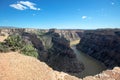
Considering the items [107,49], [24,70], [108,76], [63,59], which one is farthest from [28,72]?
[107,49]

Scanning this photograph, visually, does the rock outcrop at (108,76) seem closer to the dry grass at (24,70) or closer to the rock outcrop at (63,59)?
the dry grass at (24,70)

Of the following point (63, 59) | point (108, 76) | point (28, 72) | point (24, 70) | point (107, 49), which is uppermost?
point (24, 70)

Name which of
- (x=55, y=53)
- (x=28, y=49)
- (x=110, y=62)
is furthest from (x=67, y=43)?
(x=28, y=49)

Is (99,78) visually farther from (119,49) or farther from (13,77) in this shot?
(119,49)

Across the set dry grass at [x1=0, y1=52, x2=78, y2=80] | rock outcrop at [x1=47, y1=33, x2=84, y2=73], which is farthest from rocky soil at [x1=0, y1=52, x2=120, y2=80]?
rock outcrop at [x1=47, y1=33, x2=84, y2=73]

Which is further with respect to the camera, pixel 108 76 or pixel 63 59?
pixel 63 59

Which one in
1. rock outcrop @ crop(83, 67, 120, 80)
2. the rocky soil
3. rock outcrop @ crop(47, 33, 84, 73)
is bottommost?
rock outcrop @ crop(47, 33, 84, 73)

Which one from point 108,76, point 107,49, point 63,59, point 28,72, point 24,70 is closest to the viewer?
point 28,72

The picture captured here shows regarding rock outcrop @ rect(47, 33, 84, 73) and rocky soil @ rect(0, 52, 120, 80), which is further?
rock outcrop @ rect(47, 33, 84, 73)

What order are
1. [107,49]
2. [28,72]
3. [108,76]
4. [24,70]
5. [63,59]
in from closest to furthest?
[28,72] < [24,70] < [108,76] < [63,59] < [107,49]

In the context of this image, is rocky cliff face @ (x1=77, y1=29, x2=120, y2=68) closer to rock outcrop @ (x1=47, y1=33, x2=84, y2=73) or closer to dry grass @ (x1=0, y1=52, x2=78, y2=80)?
rock outcrop @ (x1=47, y1=33, x2=84, y2=73)

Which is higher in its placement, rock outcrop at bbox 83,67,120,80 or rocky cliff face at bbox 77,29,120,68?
rock outcrop at bbox 83,67,120,80

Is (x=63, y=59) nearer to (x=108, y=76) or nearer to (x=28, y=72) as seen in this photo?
(x=108, y=76)
